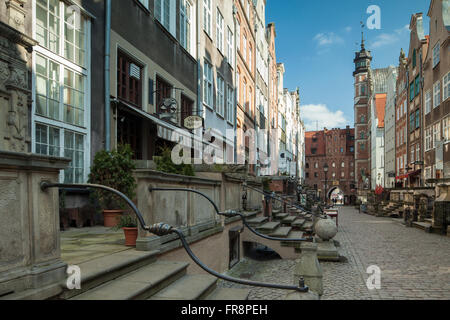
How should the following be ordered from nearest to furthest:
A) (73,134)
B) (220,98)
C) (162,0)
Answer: (73,134), (162,0), (220,98)

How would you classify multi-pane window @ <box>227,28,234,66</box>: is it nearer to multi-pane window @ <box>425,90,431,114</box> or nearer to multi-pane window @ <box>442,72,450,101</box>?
multi-pane window @ <box>442,72,450,101</box>

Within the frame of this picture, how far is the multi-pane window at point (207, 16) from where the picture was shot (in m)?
18.7

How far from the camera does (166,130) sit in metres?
12.7

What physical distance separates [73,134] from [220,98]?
13.3m

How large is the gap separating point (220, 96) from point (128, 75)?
10348 millimetres

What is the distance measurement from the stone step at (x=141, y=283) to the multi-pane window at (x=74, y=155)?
4.58m

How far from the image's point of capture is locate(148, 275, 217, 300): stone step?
426 centimetres

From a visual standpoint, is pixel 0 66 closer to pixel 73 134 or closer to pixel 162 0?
pixel 73 134

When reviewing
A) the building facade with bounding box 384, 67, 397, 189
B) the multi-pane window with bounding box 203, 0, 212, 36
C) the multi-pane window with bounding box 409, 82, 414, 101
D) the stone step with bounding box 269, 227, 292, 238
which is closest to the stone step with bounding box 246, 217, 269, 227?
the stone step with bounding box 269, 227, 292, 238

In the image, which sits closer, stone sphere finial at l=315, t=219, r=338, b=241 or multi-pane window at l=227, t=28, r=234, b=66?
stone sphere finial at l=315, t=219, r=338, b=241

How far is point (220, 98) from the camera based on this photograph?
21656mm

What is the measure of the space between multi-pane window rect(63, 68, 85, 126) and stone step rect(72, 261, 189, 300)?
5231mm

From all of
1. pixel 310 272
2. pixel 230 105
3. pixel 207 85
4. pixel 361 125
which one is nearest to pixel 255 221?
pixel 310 272
